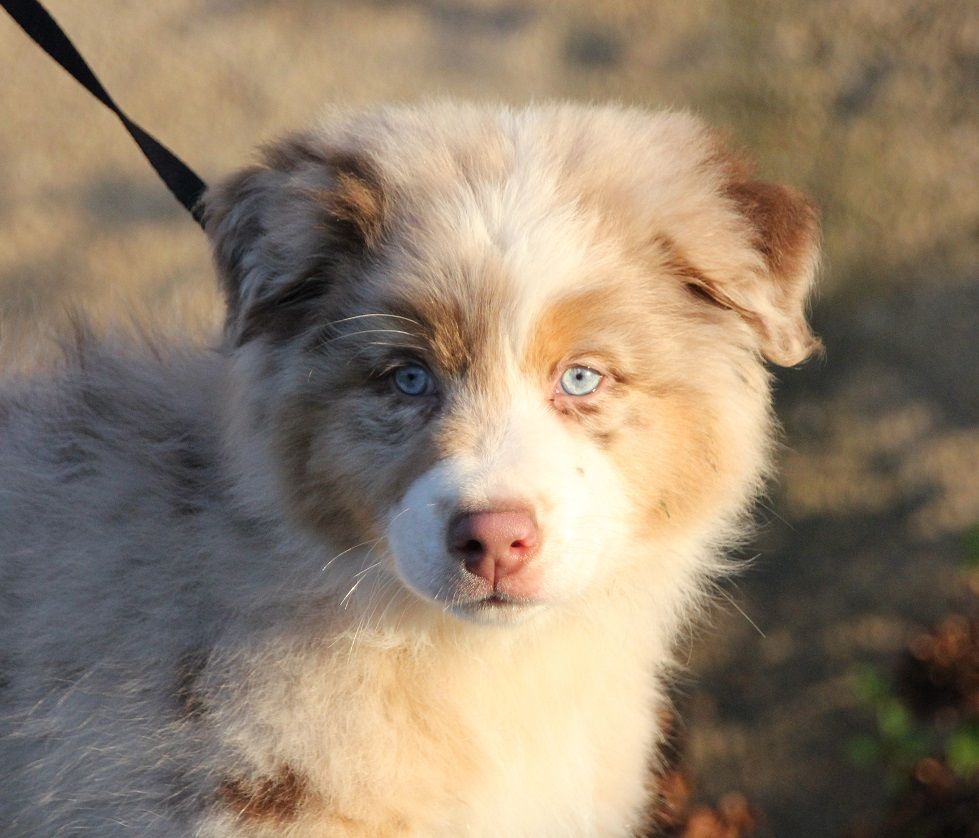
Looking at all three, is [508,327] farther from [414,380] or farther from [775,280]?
[775,280]

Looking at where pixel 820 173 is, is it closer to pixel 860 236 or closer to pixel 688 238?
pixel 860 236

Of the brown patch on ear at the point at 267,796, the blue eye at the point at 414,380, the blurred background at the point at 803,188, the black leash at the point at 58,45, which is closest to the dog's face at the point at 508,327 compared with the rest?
the blue eye at the point at 414,380

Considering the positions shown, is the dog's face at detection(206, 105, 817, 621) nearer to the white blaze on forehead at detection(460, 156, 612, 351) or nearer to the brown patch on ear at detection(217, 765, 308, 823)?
the white blaze on forehead at detection(460, 156, 612, 351)

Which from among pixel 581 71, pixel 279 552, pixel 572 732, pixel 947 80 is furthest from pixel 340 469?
pixel 947 80

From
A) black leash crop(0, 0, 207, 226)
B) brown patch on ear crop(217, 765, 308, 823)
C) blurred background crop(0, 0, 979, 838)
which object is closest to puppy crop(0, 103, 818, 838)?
brown patch on ear crop(217, 765, 308, 823)

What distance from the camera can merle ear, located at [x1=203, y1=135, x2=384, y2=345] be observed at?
275 cm

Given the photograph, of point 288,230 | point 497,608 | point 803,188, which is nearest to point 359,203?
point 288,230

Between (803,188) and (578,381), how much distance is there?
8.46ft

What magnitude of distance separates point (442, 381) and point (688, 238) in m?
0.70

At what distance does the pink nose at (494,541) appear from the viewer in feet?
7.68

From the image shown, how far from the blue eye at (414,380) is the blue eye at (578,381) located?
0.31 m

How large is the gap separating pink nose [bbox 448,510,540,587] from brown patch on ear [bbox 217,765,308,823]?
2.29ft

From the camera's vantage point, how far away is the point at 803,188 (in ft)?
15.9

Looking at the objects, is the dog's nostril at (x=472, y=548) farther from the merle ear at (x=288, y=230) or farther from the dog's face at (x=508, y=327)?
the merle ear at (x=288, y=230)
